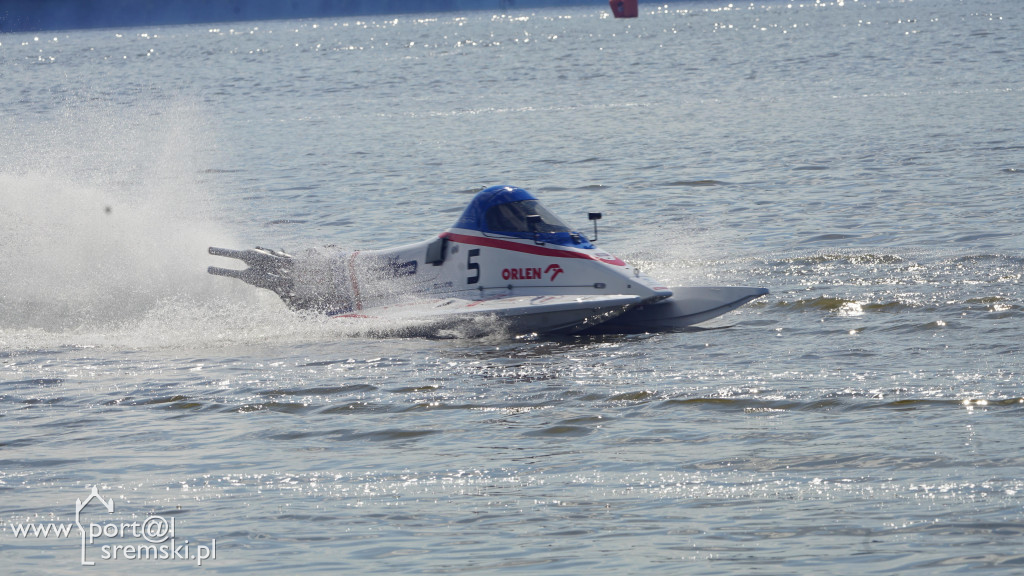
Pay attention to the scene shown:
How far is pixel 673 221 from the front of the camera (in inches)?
785

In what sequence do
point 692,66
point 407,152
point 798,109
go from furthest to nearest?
point 692,66 → point 798,109 → point 407,152

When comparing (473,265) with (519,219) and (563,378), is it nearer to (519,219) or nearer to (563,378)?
(519,219)

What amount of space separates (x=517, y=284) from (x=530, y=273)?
0.19 metres

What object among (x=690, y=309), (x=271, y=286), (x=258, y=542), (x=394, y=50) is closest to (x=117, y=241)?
(x=271, y=286)

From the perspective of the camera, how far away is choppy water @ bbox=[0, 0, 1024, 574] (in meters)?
7.46

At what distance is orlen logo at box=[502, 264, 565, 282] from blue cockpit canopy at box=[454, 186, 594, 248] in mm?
300

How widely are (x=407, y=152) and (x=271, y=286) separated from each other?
1647cm

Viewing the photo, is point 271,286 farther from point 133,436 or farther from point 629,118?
point 629,118

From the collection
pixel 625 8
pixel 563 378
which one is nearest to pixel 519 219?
pixel 563 378

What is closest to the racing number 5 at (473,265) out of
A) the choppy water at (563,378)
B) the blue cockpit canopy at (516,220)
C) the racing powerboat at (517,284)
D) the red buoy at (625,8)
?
the racing powerboat at (517,284)

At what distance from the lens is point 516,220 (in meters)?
13.4

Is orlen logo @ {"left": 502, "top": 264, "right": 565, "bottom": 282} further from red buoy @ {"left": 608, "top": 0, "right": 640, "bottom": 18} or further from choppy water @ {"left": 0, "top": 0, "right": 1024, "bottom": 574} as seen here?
red buoy @ {"left": 608, "top": 0, "right": 640, "bottom": 18}

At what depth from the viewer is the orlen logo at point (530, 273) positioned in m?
13.3

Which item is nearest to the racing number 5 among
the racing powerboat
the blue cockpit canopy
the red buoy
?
the racing powerboat
